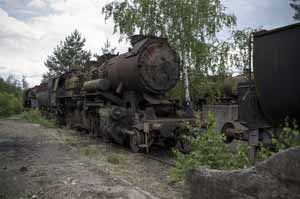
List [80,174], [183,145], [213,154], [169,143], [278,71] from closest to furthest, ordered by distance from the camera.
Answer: [278,71] < [213,154] < [80,174] < [183,145] < [169,143]

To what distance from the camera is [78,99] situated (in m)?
12.8

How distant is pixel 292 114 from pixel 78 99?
10633 millimetres

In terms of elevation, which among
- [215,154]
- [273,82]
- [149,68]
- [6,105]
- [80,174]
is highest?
[149,68]

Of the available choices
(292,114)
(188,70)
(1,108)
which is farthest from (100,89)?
(1,108)

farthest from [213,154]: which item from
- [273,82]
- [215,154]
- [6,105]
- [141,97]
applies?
[6,105]

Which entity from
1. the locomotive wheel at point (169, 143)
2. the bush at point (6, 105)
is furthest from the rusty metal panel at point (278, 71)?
the bush at point (6, 105)

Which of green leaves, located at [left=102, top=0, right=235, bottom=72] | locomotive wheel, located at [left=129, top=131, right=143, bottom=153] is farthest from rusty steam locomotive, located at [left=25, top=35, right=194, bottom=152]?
green leaves, located at [left=102, top=0, right=235, bottom=72]

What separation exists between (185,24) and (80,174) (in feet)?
26.9

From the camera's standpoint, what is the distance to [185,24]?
12156mm

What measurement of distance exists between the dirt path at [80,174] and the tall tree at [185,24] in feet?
16.7

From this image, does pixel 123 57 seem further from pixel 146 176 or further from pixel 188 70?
pixel 146 176

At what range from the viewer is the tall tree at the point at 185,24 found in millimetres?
12109

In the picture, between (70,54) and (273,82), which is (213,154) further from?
(70,54)

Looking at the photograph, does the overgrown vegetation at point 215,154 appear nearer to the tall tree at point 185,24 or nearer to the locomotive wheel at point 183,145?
the locomotive wheel at point 183,145
